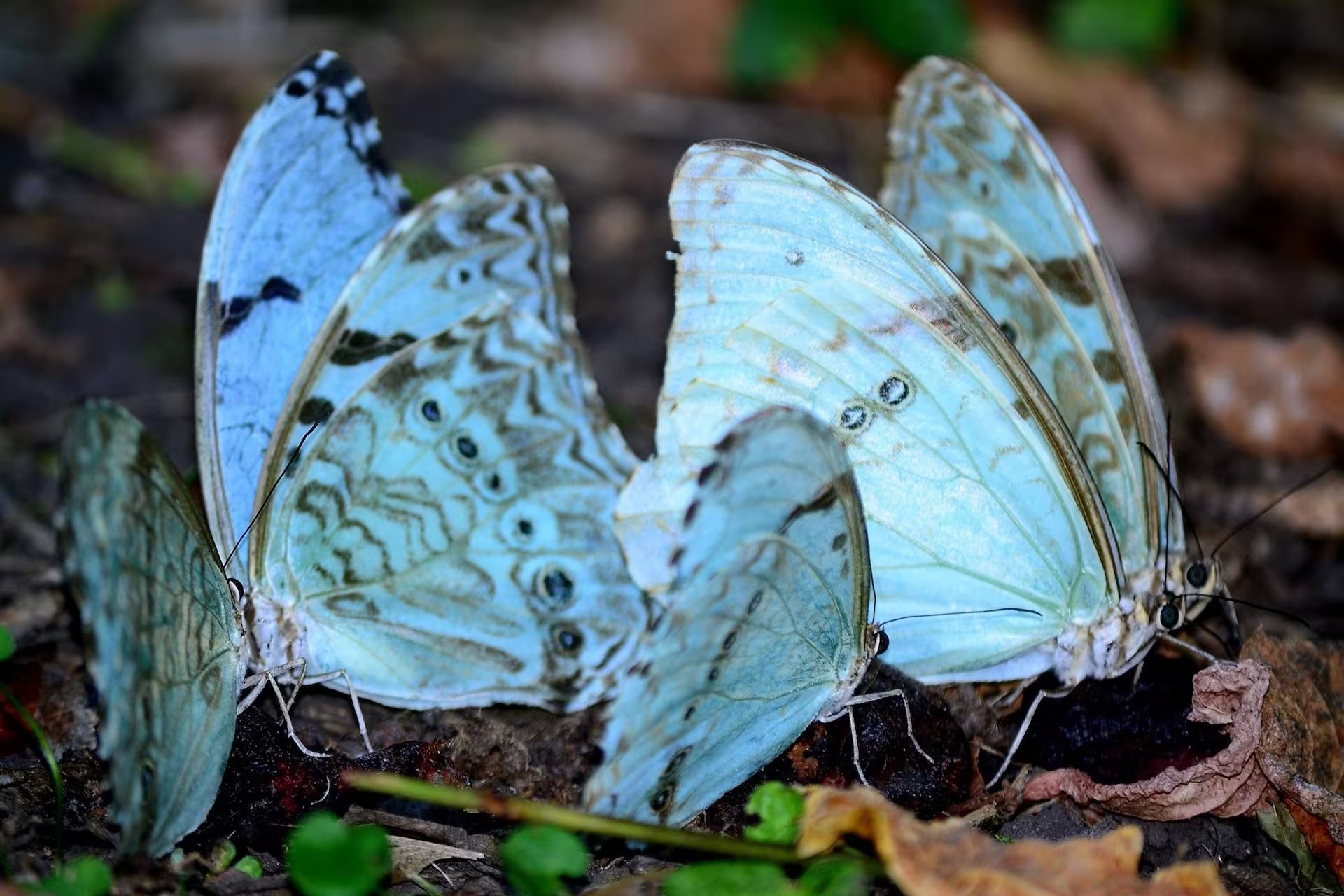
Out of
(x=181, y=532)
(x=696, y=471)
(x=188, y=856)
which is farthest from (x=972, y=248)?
(x=188, y=856)

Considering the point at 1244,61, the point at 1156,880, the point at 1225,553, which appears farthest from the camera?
the point at 1244,61

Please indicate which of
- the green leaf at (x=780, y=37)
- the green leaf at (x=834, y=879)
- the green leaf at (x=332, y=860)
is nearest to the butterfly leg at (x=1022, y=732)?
the green leaf at (x=834, y=879)

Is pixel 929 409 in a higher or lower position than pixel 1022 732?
higher

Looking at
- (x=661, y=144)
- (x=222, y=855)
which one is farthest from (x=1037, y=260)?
(x=661, y=144)

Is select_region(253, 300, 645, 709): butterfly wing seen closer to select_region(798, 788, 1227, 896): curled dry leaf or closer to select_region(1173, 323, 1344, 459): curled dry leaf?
select_region(798, 788, 1227, 896): curled dry leaf

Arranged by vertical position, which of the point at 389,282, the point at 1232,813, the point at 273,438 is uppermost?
the point at 389,282

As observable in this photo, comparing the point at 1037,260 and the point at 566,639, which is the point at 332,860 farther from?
the point at 1037,260

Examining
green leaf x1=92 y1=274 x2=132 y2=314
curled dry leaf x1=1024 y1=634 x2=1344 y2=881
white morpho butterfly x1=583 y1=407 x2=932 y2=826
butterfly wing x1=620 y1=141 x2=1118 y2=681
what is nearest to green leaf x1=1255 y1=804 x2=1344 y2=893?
curled dry leaf x1=1024 y1=634 x2=1344 y2=881

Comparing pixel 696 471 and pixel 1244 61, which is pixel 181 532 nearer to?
A: pixel 696 471
